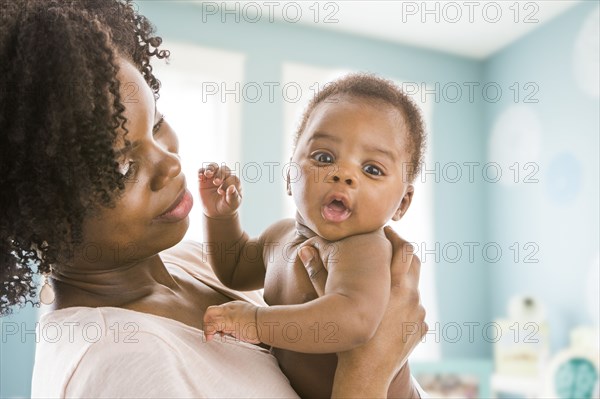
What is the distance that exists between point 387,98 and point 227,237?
42 cm

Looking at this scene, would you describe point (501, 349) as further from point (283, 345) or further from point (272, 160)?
point (283, 345)

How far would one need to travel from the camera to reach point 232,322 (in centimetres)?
84

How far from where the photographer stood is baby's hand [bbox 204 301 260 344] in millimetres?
834

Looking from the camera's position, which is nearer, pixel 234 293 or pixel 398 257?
pixel 398 257

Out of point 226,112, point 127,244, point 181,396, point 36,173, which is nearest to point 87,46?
point 36,173

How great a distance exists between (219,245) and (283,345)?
385mm

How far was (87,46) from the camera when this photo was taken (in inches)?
30.8

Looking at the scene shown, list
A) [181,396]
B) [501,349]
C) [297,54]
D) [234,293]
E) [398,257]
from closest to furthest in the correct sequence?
1. [181,396]
2. [398,257]
3. [234,293]
4. [501,349]
5. [297,54]

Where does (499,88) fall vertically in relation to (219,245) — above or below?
above

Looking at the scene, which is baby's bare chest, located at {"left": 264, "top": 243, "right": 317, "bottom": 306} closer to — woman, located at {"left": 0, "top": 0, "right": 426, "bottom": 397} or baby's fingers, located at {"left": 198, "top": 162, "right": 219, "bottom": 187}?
woman, located at {"left": 0, "top": 0, "right": 426, "bottom": 397}

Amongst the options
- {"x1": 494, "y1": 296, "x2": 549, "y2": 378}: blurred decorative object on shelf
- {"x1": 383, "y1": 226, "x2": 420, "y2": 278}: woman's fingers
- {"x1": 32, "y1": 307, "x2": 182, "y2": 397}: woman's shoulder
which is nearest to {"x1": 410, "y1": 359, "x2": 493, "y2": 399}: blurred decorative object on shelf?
{"x1": 494, "y1": 296, "x2": 549, "y2": 378}: blurred decorative object on shelf

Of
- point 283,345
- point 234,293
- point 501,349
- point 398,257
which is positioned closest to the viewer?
point 283,345

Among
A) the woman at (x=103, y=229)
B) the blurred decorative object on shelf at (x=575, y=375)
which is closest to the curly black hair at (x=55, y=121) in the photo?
the woman at (x=103, y=229)

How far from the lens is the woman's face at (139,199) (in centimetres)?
82
